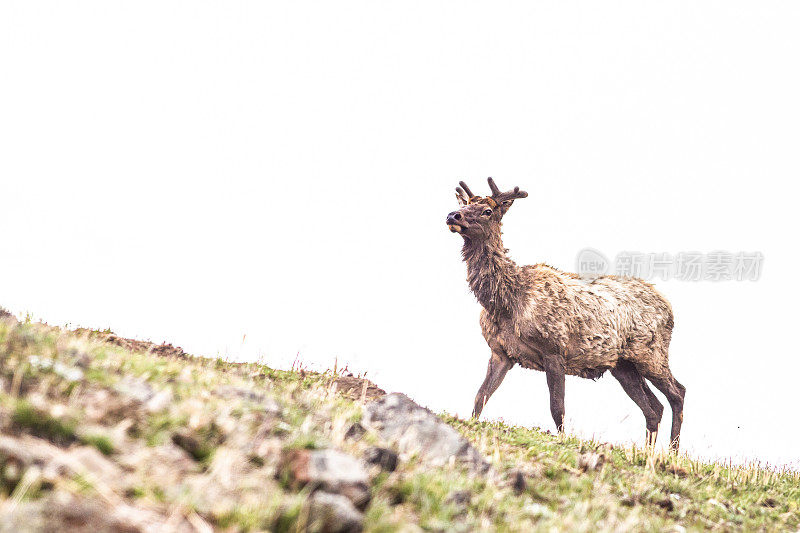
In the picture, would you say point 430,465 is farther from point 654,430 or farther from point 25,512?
point 654,430

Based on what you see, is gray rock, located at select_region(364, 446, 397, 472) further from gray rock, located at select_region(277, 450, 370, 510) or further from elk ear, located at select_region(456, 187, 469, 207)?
elk ear, located at select_region(456, 187, 469, 207)

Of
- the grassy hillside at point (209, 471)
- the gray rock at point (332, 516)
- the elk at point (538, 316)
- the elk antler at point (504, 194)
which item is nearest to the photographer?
the grassy hillside at point (209, 471)

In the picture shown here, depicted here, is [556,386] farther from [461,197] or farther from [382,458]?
[382,458]

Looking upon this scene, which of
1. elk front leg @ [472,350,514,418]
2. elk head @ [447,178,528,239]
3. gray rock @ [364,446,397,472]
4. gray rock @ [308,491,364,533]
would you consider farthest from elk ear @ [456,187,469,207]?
gray rock @ [308,491,364,533]

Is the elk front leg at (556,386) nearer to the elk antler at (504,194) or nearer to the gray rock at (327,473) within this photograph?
the elk antler at (504,194)

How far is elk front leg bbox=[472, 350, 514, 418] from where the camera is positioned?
34.8 feet

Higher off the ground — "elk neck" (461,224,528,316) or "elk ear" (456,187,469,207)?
"elk ear" (456,187,469,207)

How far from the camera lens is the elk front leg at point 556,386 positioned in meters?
10.2

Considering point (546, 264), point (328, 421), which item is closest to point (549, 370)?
point (546, 264)

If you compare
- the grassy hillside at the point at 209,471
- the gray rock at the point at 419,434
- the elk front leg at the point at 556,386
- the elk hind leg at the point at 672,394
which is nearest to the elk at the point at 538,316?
the elk front leg at the point at 556,386

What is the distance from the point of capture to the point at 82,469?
9.84 ft

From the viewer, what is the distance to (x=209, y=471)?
3.52 meters

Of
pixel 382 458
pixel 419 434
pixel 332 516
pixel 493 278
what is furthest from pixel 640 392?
pixel 332 516

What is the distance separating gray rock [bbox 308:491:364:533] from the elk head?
7.43 metres
